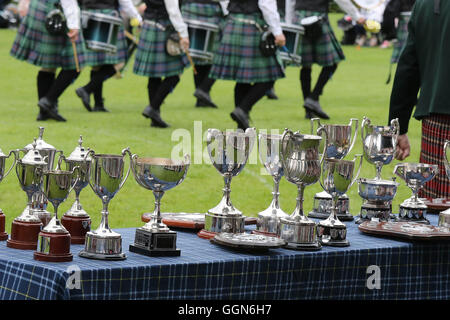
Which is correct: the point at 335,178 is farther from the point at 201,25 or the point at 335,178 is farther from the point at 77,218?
the point at 201,25

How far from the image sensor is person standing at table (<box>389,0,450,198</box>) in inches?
146

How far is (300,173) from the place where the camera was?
102 inches

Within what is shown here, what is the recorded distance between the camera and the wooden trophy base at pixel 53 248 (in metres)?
2.30

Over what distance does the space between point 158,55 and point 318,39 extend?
1.48 m

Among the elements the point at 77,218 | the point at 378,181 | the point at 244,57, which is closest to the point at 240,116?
the point at 244,57

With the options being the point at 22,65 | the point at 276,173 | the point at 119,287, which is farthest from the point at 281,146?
the point at 22,65

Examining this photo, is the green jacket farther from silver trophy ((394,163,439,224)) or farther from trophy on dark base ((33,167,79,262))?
trophy on dark base ((33,167,79,262))

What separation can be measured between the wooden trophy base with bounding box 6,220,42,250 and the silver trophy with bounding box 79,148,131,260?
0.17 m

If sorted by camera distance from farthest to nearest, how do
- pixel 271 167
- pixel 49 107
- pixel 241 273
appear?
pixel 49 107, pixel 271 167, pixel 241 273

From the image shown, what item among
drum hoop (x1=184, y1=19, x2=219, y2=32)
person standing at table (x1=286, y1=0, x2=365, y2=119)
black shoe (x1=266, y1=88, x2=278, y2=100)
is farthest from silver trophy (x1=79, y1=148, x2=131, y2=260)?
black shoe (x1=266, y1=88, x2=278, y2=100)

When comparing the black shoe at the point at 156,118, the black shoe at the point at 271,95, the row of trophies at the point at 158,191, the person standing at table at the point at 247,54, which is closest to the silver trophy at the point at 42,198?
the row of trophies at the point at 158,191

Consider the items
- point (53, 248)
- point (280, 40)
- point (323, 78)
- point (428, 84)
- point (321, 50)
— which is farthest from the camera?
point (323, 78)
